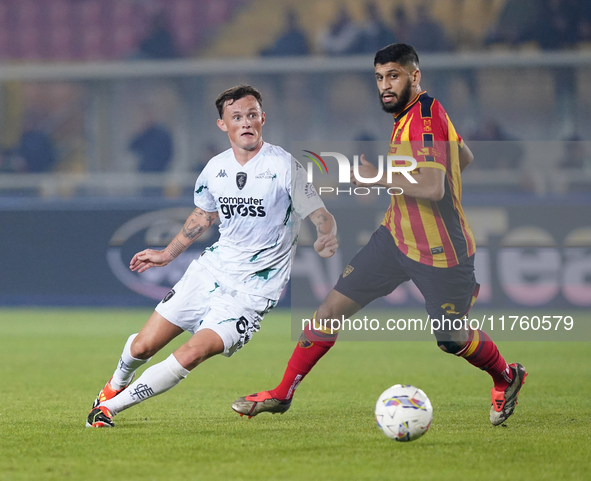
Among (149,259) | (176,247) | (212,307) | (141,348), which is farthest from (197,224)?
(141,348)

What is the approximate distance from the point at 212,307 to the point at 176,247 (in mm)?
552

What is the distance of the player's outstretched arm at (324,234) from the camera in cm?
462

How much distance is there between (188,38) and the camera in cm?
1619

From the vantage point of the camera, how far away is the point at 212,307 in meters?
→ 4.84

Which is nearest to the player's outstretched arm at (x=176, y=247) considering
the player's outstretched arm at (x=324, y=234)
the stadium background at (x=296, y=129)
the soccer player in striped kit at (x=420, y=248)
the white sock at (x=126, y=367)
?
the white sock at (x=126, y=367)

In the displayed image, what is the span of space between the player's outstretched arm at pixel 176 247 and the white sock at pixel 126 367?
0.45 metres

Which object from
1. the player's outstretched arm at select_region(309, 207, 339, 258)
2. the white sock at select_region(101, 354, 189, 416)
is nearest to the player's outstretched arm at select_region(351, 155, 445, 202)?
the player's outstretched arm at select_region(309, 207, 339, 258)

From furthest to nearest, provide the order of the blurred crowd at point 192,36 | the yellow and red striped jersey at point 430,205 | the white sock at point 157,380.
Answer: the blurred crowd at point 192,36
the yellow and red striped jersey at point 430,205
the white sock at point 157,380

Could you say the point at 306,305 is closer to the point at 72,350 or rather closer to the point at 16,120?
the point at 72,350

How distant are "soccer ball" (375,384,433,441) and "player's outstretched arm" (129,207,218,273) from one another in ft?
5.22

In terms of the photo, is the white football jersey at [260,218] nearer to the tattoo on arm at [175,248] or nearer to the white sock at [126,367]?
the tattoo on arm at [175,248]

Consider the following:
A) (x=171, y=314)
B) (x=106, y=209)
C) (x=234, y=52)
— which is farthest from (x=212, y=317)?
A: (x=234, y=52)

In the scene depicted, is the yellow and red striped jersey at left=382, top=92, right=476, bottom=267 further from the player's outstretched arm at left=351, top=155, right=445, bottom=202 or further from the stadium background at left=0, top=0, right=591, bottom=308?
the stadium background at left=0, top=0, right=591, bottom=308

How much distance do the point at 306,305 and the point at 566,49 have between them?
256 inches
